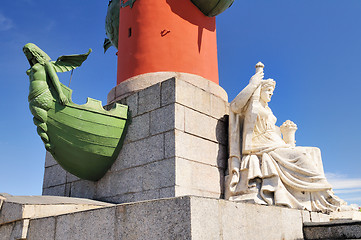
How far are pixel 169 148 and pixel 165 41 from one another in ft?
9.24

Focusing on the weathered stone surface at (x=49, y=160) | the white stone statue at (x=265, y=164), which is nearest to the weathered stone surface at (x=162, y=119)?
the white stone statue at (x=265, y=164)

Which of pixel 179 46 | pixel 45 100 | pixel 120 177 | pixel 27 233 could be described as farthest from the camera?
pixel 179 46

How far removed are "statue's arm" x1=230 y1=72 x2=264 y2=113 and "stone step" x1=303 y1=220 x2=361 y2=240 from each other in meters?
2.57

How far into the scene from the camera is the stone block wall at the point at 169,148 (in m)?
6.14

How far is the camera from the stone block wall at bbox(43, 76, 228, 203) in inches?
242

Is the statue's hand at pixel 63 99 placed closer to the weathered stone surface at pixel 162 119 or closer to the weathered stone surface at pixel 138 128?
the weathered stone surface at pixel 138 128

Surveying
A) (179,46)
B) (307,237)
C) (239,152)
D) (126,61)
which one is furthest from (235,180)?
(126,61)

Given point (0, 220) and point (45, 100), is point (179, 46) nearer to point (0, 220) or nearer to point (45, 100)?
point (45, 100)

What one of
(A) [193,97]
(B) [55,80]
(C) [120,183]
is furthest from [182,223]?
(B) [55,80]

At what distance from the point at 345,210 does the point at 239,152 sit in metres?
2.13

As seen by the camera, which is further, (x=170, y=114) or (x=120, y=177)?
(x=120, y=177)

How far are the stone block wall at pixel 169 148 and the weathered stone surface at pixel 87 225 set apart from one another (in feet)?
5.28

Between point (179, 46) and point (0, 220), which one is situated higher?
point (179, 46)

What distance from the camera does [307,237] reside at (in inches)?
212
